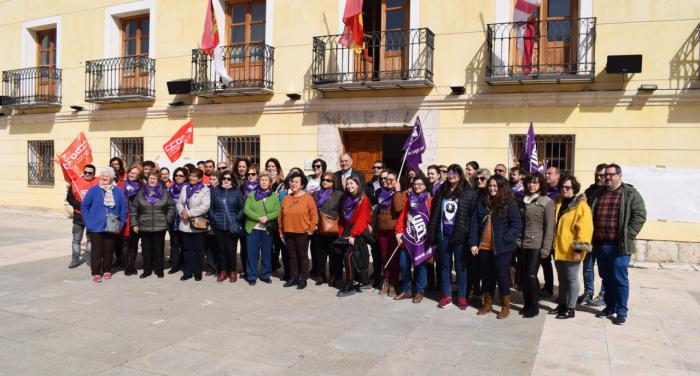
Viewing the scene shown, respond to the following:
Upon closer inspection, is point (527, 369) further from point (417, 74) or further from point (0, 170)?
point (0, 170)

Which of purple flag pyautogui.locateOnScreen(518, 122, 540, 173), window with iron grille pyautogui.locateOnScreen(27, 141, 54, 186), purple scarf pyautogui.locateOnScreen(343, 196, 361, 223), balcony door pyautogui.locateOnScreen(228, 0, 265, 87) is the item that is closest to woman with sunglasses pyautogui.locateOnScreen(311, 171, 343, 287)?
purple scarf pyautogui.locateOnScreen(343, 196, 361, 223)

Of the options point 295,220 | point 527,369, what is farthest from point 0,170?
point 527,369

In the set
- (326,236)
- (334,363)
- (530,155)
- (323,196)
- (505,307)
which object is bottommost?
(334,363)

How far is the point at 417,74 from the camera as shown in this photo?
449 inches

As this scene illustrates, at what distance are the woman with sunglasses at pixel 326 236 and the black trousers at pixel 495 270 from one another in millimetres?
2143

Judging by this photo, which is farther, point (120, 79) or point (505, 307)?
point (120, 79)

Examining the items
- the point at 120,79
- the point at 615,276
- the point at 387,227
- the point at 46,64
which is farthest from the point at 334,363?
the point at 46,64

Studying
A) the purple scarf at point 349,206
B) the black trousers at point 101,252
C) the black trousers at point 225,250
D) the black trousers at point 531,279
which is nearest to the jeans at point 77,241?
the black trousers at point 101,252

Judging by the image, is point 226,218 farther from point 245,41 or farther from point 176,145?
point 245,41

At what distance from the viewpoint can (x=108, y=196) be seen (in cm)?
800

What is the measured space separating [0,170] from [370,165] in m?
12.6

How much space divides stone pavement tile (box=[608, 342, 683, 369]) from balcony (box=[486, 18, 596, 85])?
5.99 metres

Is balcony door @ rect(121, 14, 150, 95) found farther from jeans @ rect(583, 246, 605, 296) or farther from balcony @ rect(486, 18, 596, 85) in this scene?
jeans @ rect(583, 246, 605, 296)

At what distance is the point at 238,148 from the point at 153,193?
5663 mm
